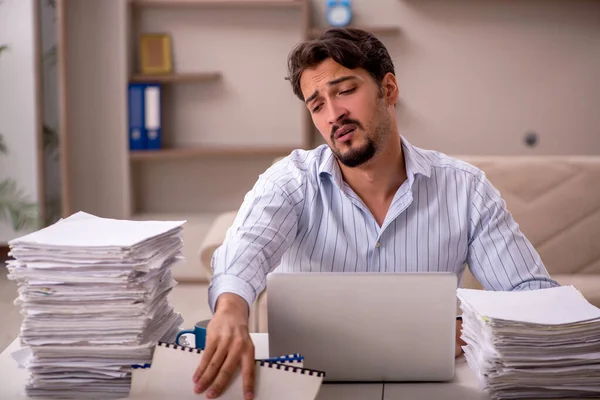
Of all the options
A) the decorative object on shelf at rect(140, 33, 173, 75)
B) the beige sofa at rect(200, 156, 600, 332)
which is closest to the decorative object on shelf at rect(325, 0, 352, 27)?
the decorative object on shelf at rect(140, 33, 173, 75)

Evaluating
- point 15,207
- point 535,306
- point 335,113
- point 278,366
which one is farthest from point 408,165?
point 15,207

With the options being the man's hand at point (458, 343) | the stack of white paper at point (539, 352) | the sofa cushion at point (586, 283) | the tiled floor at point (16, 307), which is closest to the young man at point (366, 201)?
the man's hand at point (458, 343)

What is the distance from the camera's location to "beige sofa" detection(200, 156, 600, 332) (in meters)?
3.04

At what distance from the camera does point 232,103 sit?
182 inches

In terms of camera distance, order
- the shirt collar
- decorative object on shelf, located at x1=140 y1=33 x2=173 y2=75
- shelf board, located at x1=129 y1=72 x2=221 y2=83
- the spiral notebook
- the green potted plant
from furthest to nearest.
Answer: decorative object on shelf, located at x1=140 y1=33 x2=173 y2=75, shelf board, located at x1=129 y1=72 x2=221 y2=83, the green potted plant, the shirt collar, the spiral notebook

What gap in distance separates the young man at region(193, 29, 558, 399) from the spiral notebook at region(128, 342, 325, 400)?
524 mm

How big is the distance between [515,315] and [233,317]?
17.2 inches

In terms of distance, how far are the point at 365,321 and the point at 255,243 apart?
459 mm

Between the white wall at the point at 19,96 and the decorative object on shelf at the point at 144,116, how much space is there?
510mm

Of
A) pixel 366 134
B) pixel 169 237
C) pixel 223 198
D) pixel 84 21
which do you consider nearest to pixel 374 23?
pixel 223 198

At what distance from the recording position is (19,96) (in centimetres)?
422

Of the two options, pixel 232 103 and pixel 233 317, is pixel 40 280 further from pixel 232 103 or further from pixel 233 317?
pixel 232 103

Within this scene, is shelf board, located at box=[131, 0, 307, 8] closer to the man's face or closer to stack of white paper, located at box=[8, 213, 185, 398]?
the man's face

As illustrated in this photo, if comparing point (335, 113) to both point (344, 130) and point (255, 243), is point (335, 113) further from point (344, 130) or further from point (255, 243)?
point (255, 243)
